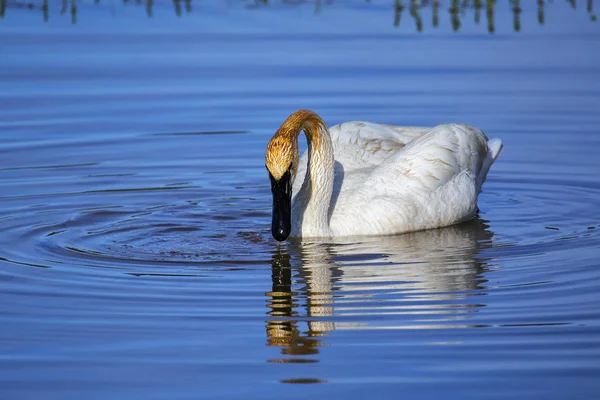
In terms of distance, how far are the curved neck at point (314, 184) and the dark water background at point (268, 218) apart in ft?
1.21

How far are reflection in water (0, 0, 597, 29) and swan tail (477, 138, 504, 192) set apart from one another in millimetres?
10112

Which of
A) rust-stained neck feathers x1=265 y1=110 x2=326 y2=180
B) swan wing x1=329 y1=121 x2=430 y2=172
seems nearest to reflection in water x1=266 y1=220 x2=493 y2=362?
rust-stained neck feathers x1=265 y1=110 x2=326 y2=180

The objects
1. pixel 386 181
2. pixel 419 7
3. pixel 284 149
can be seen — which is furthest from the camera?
pixel 419 7

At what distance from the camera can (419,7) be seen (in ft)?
89.7

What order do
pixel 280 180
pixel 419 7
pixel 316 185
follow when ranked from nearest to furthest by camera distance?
pixel 280 180, pixel 316 185, pixel 419 7

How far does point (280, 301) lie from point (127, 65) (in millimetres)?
12667

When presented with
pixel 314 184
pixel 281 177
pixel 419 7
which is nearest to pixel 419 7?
pixel 419 7

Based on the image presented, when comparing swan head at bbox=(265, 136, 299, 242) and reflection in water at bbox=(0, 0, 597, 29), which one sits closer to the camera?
swan head at bbox=(265, 136, 299, 242)

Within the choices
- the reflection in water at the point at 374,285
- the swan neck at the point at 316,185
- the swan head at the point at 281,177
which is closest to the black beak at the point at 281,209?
the swan head at the point at 281,177

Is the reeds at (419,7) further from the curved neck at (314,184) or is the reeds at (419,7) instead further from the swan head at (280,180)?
the swan head at (280,180)

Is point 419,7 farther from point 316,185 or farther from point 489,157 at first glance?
point 316,185

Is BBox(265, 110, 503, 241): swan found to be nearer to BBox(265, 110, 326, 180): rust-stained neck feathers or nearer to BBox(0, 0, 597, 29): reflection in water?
BBox(265, 110, 326, 180): rust-stained neck feathers

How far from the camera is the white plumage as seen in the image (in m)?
13.0

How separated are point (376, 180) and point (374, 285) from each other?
2872 mm
